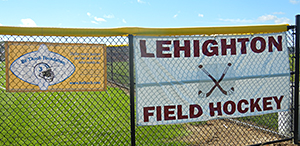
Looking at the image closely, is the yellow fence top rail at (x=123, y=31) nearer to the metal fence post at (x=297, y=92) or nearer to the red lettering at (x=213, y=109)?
the metal fence post at (x=297, y=92)

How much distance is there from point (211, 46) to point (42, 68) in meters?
2.48

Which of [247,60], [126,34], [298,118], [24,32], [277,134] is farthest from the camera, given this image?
[277,134]

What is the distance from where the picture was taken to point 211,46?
3.32m

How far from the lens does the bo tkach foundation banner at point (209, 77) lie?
3.14 m

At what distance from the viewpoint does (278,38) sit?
3643mm

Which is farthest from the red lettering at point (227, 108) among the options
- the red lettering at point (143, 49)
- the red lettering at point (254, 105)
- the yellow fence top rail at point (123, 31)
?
the red lettering at point (143, 49)

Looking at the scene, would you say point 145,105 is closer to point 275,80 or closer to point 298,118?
point 275,80

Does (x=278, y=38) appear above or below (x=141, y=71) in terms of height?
above

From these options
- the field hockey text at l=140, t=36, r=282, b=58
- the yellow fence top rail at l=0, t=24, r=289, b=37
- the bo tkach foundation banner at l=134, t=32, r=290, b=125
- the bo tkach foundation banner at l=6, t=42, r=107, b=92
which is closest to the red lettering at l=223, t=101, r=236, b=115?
the bo tkach foundation banner at l=134, t=32, r=290, b=125

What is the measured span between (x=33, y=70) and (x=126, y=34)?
134cm

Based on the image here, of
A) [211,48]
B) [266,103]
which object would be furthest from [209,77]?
[266,103]

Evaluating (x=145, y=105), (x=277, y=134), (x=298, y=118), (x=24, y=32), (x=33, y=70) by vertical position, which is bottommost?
(x=277, y=134)

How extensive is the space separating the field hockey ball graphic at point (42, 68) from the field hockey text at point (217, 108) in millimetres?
1269

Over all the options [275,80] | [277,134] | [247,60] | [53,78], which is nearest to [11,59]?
[53,78]
